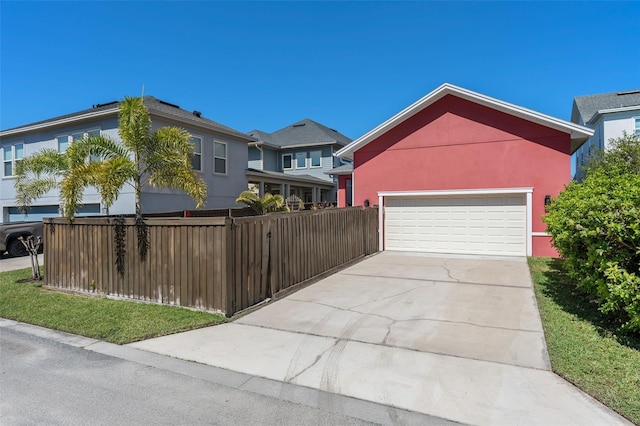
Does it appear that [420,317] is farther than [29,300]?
No

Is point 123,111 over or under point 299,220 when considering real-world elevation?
over

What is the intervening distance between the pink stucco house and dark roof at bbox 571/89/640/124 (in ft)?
34.6

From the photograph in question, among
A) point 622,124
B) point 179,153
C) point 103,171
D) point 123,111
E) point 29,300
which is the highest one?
point 622,124

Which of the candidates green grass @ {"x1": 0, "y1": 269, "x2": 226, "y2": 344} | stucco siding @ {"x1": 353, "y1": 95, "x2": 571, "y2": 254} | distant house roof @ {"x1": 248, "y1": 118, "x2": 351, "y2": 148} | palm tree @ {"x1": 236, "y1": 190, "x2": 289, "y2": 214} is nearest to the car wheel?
green grass @ {"x1": 0, "y1": 269, "x2": 226, "y2": 344}

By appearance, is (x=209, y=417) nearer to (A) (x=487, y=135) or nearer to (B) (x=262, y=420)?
(B) (x=262, y=420)

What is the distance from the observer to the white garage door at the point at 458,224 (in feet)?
40.5

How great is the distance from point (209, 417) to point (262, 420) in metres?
0.47

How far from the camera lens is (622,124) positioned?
1798 cm

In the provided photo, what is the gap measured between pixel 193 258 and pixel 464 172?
10.1m

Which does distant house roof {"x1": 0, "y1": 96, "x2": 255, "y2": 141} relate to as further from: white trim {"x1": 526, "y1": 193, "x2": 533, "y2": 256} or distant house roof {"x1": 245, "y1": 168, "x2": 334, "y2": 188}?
white trim {"x1": 526, "y1": 193, "x2": 533, "y2": 256}

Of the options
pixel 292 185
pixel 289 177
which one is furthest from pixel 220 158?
pixel 292 185

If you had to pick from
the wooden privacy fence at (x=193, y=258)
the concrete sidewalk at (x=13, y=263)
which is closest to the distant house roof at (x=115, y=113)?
the concrete sidewalk at (x=13, y=263)

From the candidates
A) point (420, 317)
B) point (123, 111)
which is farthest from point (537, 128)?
point (123, 111)

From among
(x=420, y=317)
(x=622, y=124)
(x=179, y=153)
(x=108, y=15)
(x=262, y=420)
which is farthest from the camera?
(x=622, y=124)
